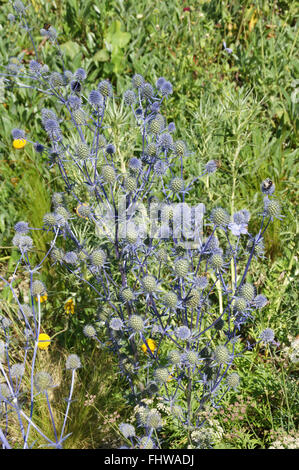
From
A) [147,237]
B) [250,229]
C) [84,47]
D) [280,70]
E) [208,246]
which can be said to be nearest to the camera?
[208,246]

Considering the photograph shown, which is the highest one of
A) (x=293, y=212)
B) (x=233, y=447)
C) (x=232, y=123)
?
(x=232, y=123)

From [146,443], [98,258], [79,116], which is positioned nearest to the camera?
[146,443]

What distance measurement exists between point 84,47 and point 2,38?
0.81 metres

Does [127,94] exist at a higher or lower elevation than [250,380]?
higher

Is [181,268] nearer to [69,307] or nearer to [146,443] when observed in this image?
[146,443]

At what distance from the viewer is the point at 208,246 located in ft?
6.62

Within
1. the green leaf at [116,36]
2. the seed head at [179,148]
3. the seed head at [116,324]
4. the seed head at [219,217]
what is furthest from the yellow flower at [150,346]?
the green leaf at [116,36]

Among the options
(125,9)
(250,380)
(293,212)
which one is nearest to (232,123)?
(293,212)

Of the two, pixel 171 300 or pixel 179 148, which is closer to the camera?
pixel 171 300

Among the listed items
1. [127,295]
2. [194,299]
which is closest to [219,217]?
[194,299]

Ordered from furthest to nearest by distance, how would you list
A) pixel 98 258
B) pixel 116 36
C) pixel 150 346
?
pixel 116 36
pixel 150 346
pixel 98 258

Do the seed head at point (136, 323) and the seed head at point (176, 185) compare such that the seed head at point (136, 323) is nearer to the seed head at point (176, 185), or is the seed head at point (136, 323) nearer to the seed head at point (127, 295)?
the seed head at point (127, 295)

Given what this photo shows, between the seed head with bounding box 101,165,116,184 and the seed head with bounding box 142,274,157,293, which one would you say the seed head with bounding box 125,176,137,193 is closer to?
the seed head with bounding box 101,165,116,184

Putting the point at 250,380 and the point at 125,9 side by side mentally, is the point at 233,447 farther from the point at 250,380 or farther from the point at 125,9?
the point at 125,9
